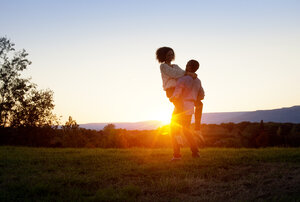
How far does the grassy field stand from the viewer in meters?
3.56

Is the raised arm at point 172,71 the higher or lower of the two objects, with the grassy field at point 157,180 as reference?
higher

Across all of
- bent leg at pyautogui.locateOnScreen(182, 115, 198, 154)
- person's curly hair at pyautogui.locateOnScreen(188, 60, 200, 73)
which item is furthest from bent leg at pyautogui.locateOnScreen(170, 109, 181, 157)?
person's curly hair at pyautogui.locateOnScreen(188, 60, 200, 73)

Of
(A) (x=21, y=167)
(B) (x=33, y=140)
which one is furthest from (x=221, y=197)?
(B) (x=33, y=140)

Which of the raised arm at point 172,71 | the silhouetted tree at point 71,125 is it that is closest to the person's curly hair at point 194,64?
the raised arm at point 172,71

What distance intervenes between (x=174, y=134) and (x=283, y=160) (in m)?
2.26

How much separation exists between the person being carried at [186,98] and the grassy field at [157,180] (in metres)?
0.62

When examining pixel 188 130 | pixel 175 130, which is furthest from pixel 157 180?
pixel 188 130

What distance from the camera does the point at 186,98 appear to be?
19.2 ft

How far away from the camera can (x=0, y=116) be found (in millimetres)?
15750

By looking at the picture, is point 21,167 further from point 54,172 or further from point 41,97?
point 41,97

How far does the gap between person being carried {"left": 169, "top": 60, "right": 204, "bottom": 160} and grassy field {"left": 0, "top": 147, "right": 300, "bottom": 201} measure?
2.04ft

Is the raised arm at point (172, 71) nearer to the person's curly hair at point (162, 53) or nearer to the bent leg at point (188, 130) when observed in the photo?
the person's curly hair at point (162, 53)

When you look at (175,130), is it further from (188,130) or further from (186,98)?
(186,98)

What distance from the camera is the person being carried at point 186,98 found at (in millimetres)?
5727
